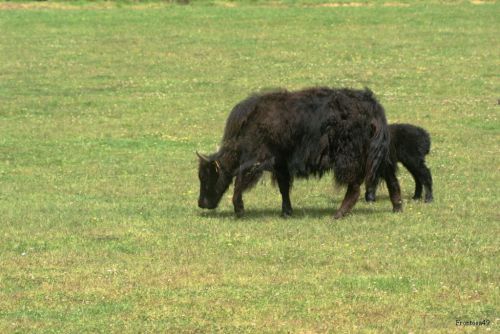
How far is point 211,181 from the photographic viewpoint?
1540 centimetres

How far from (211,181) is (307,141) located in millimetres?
1662

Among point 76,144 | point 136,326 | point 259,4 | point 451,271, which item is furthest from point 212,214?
point 259,4

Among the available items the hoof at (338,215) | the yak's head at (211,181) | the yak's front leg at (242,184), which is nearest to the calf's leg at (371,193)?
the hoof at (338,215)

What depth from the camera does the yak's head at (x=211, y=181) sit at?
50.0ft

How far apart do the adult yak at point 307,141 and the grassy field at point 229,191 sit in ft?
1.95

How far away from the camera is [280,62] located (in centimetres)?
3272

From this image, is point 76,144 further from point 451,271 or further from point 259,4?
point 259,4

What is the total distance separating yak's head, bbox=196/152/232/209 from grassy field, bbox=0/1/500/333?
0.28 m

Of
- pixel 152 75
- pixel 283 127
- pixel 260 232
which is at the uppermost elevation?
pixel 283 127

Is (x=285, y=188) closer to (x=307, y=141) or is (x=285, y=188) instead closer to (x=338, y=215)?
(x=307, y=141)

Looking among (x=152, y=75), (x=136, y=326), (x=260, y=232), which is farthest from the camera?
(x=152, y=75)

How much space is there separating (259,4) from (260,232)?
31.5m

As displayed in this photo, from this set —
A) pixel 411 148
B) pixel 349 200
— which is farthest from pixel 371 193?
pixel 349 200

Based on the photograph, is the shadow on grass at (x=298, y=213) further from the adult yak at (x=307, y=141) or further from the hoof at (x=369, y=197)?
the hoof at (x=369, y=197)
